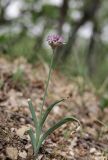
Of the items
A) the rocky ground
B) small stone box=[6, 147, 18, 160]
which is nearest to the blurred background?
the rocky ground

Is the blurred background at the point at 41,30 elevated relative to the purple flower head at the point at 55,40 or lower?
elevated

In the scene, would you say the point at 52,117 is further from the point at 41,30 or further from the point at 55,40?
the point at 41,30

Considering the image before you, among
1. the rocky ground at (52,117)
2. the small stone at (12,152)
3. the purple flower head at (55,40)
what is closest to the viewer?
the purple flower head at (55,40)

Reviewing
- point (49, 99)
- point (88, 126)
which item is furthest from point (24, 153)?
point (49, 99)

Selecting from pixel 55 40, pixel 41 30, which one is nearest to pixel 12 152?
pixel 55 40

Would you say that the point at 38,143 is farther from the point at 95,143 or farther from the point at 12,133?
the point at 95,143

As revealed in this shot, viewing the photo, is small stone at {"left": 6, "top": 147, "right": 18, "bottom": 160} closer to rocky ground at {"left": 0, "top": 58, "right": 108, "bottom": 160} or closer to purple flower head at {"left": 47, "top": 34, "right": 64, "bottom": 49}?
rocky ground at {"left": 0, "top": 58, "right": 108, "bottom": 160}

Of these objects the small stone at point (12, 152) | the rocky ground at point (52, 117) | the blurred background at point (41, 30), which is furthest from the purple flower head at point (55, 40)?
the blurred background at point (41, 30)

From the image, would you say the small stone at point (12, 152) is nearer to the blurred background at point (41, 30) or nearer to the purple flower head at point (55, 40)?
the purple flower head at point (55, 40)

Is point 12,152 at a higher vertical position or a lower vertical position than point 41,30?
lower
